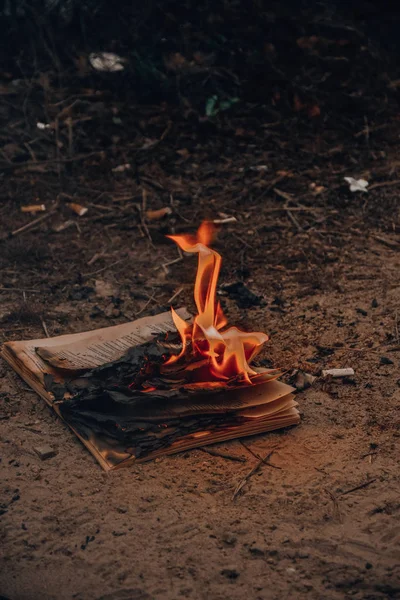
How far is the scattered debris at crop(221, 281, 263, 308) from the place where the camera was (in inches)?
171

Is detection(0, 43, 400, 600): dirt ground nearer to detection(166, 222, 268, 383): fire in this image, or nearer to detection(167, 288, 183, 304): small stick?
detection(167, 288, 183, 304): small stick

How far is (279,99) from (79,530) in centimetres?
490

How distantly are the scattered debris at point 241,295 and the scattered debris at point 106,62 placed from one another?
3025 mm


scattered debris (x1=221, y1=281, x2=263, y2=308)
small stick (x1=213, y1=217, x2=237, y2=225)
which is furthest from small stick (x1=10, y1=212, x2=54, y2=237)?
scattered debris (x1=221, y1=281, x2=263, y2=308)

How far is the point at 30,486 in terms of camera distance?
109 inches

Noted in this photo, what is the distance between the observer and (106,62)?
21.7ft

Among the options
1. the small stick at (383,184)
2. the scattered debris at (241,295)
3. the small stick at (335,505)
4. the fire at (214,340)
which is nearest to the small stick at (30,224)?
the scattered debris at (241,295)

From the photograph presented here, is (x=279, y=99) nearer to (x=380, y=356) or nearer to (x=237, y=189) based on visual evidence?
(x=237, y=189)

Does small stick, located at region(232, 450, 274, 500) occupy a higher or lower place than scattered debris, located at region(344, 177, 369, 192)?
higher

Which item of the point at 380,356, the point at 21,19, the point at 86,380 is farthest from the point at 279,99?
the point at 86,380

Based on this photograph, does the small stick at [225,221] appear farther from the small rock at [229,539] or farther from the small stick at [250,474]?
the small rock at [229,539]

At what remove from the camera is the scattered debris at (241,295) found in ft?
14.2

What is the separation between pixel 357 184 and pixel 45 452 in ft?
11.7

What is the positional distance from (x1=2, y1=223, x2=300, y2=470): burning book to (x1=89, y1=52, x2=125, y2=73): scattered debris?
3686mm
